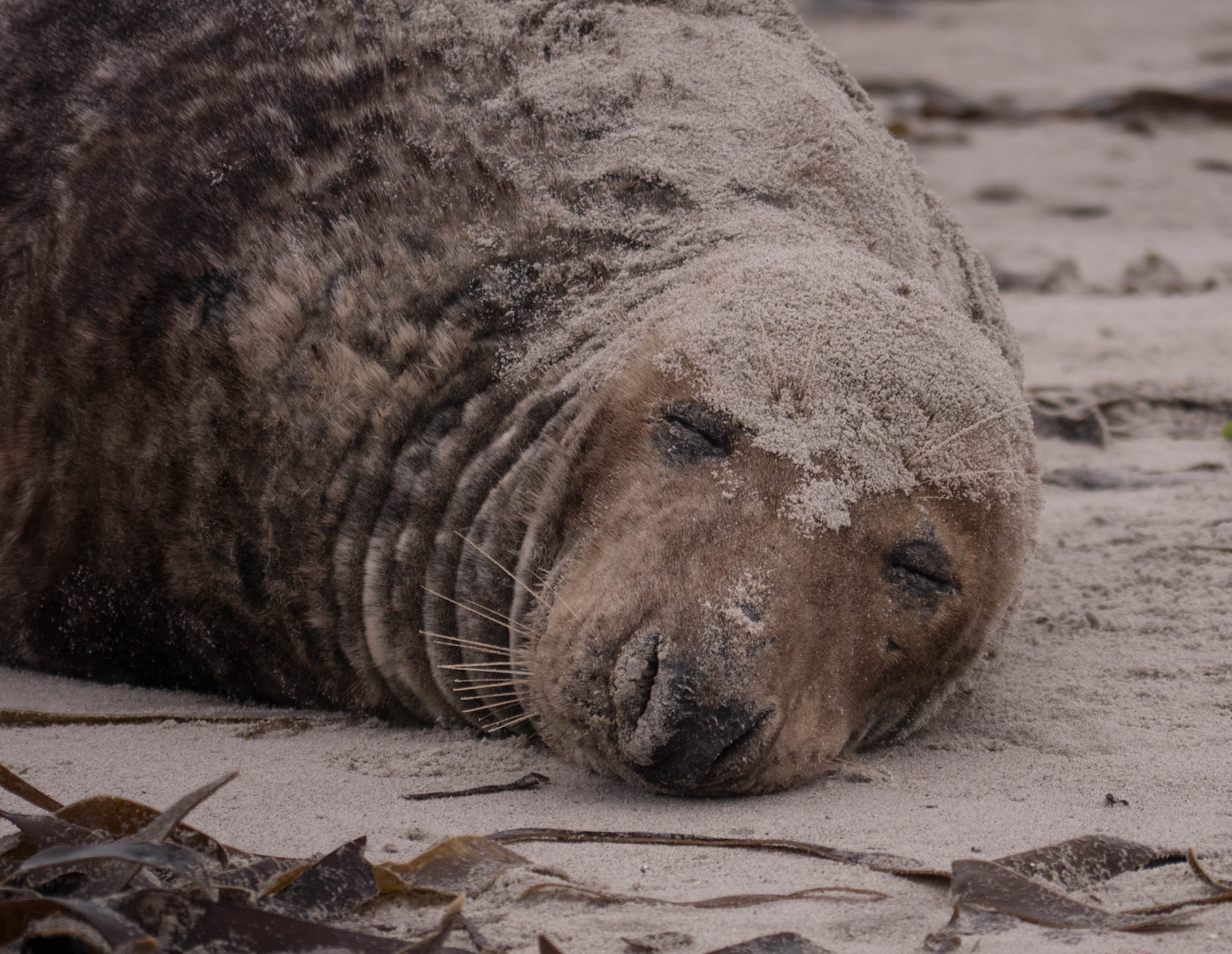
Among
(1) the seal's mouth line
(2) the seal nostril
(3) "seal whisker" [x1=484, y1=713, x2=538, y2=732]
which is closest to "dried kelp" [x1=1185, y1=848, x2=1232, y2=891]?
(1) the seal's mouth line

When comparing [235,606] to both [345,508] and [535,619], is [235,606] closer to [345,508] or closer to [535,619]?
[345,508]

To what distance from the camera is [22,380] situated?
3.63 metres

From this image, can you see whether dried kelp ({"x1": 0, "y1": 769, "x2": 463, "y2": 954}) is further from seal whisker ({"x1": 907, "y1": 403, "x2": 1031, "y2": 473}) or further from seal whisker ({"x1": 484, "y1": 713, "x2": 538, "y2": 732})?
seal whisker ({"x1": 907, "y1": 403, "x2": 1031, "y2": 473})

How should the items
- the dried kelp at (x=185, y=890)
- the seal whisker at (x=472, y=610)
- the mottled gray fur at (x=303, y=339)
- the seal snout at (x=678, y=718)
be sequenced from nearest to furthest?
the dried kelp at (x=185, y=890)
the seal snout at (x=678, y=718)
the seal whisker at (x=472, y=610)
the mottled gray fur at (x=303, y=339)

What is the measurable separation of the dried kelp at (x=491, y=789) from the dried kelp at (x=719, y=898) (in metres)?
0.57

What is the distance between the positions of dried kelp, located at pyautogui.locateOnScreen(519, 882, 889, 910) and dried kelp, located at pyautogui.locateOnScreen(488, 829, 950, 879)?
0.14 meters

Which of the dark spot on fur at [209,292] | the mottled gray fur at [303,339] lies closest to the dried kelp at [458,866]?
the mottled gray fur at [303,339]

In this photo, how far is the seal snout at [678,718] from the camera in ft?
8.79

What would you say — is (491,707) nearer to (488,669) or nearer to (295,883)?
(488,669)

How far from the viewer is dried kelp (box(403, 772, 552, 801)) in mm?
2838

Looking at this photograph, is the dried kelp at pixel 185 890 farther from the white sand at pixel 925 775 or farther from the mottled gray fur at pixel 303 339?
the mottled gray fur at pixel 303 339

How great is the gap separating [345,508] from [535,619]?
0.57m

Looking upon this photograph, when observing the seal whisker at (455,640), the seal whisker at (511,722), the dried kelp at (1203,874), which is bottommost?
the dried kelp at (1203,874)

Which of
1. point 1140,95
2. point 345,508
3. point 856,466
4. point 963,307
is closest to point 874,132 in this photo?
point 963,307
